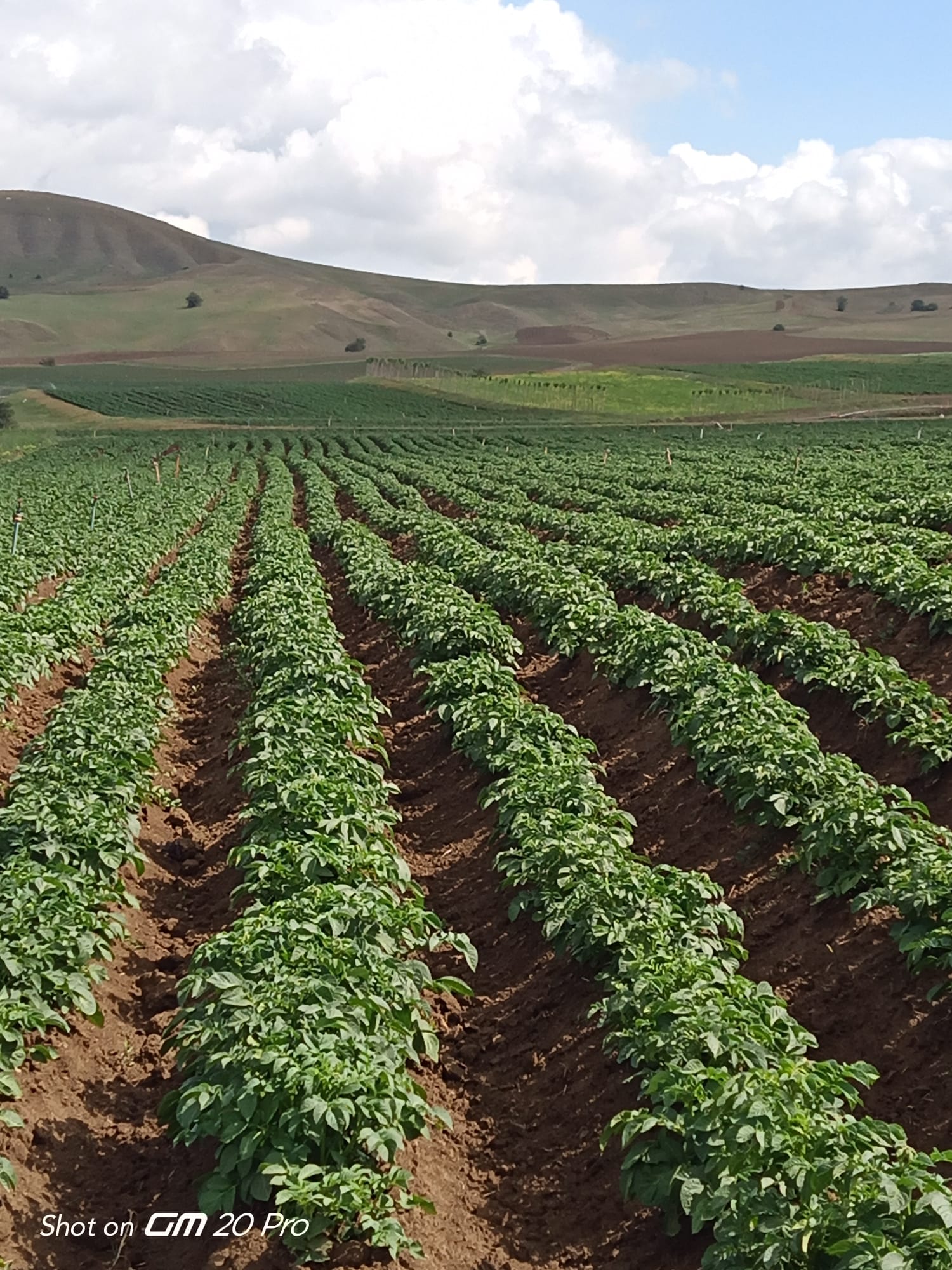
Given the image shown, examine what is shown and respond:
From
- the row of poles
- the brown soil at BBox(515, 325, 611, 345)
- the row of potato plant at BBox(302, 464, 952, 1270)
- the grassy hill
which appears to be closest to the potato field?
the row of potato plant at BBox(302, 464, 952, 1270)

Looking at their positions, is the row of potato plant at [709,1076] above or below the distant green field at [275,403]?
below

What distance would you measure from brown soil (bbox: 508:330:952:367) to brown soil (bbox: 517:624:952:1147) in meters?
109

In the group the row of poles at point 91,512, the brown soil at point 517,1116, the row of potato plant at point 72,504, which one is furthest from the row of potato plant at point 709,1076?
the row of poles at point 91,512

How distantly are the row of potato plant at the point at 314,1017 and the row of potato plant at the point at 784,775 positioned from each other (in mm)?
2608

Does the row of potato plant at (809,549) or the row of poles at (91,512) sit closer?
the row of potato plant at (809,549)

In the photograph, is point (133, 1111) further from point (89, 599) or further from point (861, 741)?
point (89, 599)

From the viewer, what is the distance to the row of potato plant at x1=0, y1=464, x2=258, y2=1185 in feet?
20.8

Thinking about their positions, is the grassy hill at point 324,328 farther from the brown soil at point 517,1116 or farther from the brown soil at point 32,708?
the brown soil at point 517,1116

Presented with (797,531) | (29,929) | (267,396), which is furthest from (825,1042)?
(267,396)

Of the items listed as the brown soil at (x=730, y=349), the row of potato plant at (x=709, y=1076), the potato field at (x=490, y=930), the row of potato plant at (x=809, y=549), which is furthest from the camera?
the brown soil at (x=730, y=349)

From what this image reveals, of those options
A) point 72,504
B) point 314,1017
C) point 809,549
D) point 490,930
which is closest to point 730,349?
point 72,504

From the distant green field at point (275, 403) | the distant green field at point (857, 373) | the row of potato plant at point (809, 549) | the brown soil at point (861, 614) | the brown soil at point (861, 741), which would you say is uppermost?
the distant green field at point (857, 373)

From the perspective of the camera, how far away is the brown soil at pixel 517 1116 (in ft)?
18.2

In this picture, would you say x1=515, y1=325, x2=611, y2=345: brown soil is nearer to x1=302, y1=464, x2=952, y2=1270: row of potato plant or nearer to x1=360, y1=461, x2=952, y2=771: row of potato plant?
x1=360, y1=461, x2=952, y2=771: row of potato plant
